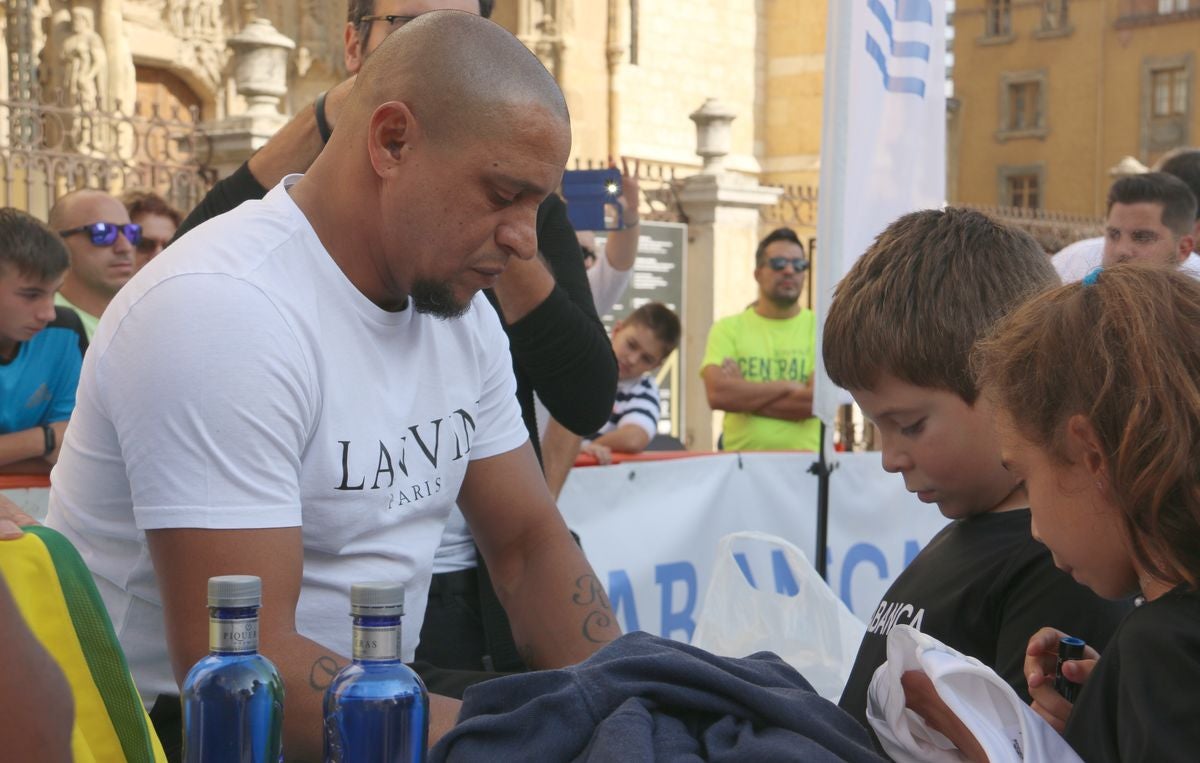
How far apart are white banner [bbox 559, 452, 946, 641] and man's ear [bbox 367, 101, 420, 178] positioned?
327 centimetres

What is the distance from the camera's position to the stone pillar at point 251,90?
11.1 meters

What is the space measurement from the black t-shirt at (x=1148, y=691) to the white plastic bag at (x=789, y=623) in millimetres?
1793

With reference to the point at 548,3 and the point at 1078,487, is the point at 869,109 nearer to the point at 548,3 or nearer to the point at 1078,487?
the point at 1078,487

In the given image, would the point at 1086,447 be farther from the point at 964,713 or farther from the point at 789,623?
the point at 789,623

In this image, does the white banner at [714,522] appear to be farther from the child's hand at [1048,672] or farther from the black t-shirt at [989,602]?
the child's hand at [1048,672]

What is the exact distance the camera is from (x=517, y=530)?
2.85 meters

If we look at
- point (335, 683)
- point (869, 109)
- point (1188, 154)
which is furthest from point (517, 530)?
point (1188, 154)

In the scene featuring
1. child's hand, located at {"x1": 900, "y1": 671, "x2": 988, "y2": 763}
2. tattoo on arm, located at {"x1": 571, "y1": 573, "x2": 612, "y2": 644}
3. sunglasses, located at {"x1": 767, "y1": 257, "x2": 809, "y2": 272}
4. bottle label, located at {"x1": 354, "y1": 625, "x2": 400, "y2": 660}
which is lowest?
tattoo on arm, located at {"x1": 571, "y1": 573, "x2": 612, "y2": 644}

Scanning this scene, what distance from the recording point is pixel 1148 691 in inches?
63.5

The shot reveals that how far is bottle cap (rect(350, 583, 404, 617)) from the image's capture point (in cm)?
155

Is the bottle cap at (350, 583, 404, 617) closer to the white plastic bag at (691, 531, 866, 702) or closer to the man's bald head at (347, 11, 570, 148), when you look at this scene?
the man's bald head at (347, 11, 570, 148)

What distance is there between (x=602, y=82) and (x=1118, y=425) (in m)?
20.8

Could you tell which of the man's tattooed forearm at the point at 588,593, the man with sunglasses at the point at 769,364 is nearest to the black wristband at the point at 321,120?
the man's tattooed forearm at the point at 588,593

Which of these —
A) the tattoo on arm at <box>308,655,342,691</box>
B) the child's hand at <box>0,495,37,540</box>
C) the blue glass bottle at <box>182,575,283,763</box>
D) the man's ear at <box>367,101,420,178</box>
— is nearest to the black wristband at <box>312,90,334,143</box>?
the man's ear at <box>367,101,420,178</box>
